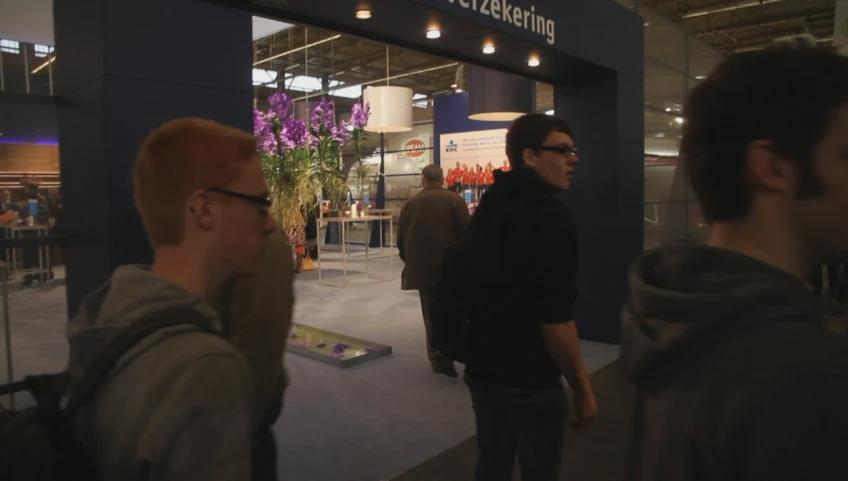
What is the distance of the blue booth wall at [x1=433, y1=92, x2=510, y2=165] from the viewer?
481 inches

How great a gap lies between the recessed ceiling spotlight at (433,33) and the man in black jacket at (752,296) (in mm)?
2895

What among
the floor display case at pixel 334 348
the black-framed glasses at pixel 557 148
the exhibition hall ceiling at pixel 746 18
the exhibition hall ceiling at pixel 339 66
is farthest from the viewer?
the exhibition hall ceiling at pixel 339 66

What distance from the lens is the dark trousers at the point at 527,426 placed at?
163 cm

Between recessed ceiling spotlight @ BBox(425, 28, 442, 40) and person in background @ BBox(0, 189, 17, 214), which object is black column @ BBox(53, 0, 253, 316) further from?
recessed ceiling spotlight @ BBox(425, 28, 442, 40)

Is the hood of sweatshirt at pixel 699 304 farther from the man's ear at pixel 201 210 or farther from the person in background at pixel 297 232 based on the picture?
the person in background at pixel 297 232

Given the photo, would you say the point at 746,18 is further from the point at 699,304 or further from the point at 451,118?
the point at 699,304

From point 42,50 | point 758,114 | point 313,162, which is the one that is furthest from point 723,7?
point 758,114

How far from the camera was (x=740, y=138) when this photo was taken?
0.71 metres

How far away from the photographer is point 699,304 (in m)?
0.64

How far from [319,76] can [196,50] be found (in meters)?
17.1

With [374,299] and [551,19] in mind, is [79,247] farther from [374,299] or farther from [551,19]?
[374,299]

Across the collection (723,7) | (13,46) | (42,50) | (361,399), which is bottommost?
(361,399)

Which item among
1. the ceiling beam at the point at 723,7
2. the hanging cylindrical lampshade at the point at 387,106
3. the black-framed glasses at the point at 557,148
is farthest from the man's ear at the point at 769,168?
the ceiling beam at the point at 723,7

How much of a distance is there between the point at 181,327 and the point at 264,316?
0.70 metres
